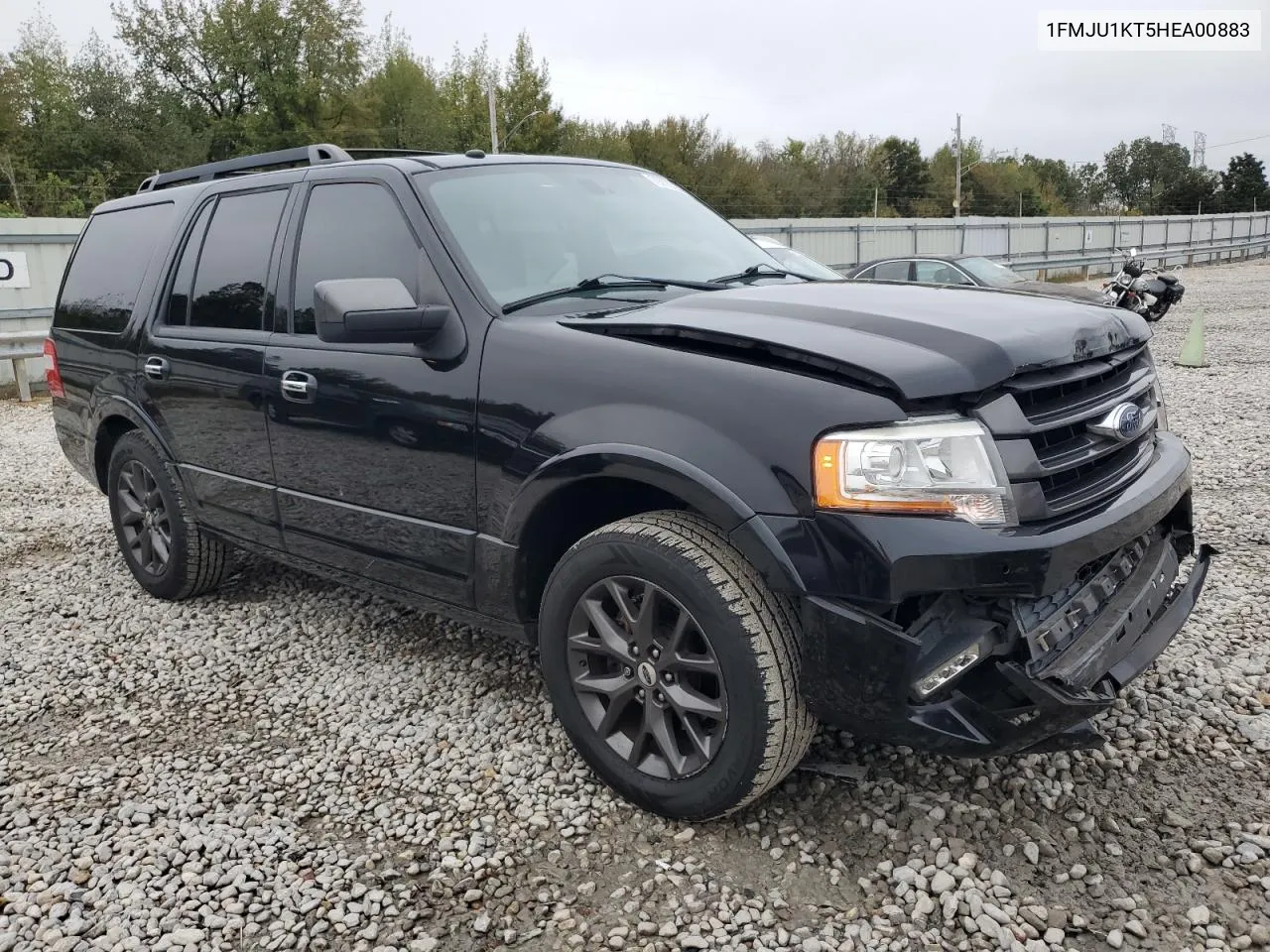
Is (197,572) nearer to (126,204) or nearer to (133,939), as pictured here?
(126,204)

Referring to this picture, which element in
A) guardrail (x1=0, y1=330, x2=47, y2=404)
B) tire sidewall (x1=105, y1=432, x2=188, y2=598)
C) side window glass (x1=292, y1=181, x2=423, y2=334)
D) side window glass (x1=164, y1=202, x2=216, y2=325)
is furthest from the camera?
guardrail (x1=0, y1=330, x2=47, y2=404)

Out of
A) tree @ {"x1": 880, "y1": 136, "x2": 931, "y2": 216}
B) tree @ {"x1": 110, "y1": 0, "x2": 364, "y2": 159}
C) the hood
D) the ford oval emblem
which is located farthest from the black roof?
tree @ {"x1": 880, "y1": 136, "x2": 931, "y2": 216}

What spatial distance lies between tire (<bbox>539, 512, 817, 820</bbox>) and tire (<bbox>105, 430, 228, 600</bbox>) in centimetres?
242

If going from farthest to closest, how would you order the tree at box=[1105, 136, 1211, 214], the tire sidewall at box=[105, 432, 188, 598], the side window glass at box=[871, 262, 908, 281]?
1. the tree at box=[1105, 136, 1211, 214]
2. the side window glass at box=[871, 262, 908, 281]
3. the tire sidewall at box=[105, 432, 188, 598]

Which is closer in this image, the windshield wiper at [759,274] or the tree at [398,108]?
the windshield wiper at [759,274]

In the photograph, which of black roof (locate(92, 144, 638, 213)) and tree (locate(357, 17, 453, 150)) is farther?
tree (locate(357, 17, 453, 150))

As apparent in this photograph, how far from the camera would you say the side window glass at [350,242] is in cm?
338

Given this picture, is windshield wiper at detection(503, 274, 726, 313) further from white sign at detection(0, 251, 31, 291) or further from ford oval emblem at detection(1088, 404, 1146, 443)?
white sign at detection(0, 251, 31, 291)

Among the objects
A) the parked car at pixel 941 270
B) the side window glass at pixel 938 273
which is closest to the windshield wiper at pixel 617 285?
the parked car at pixel 941 270

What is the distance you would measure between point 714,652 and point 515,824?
0.85 meters

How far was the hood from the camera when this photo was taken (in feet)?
7.75

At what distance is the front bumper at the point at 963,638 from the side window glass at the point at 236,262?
2611 mm

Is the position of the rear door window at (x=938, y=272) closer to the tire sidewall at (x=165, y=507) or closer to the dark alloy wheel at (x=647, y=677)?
the tire sidewall at (x=165, y=507)

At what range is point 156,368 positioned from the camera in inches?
172
